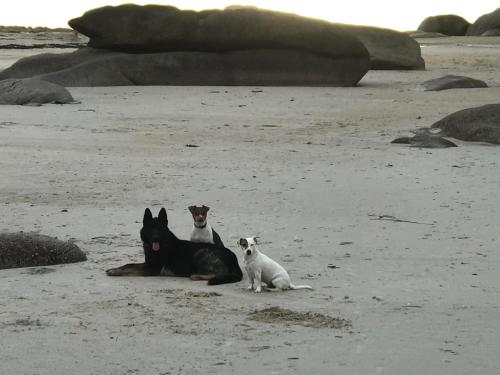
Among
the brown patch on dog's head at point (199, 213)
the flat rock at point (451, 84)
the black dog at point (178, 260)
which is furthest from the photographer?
the flat rock at point (451, 84)

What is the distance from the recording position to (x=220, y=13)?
24422mm

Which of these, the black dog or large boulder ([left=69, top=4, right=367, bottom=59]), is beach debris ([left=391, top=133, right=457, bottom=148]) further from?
large boulder ([left=69, top=4, right=367, bottom=59])

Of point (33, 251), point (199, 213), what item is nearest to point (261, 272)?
point (199, 213)

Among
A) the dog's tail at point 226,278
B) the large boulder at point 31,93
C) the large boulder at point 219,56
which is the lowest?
the dog's tail at point 226,278

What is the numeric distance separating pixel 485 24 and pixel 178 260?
53.5m

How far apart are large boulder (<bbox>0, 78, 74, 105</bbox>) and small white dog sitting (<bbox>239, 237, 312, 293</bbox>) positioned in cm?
1209

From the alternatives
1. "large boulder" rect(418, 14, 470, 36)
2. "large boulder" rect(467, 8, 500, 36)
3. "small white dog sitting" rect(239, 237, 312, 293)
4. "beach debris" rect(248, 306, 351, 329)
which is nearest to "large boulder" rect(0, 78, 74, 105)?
"small white dog sitting" rect(239, 237, 312, 293)

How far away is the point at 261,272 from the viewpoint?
7.19 metres

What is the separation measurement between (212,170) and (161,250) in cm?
480

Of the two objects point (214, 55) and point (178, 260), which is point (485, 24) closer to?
point (214, 55)

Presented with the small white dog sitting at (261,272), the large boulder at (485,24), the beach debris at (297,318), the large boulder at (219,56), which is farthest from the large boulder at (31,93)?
the large boulder at (485,24)

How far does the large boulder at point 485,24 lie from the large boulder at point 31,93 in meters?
41.9

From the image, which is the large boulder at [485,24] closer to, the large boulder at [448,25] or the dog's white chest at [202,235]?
the large boulder at [448,25]

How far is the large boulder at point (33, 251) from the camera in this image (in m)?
7.77
